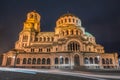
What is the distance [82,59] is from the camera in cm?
3944

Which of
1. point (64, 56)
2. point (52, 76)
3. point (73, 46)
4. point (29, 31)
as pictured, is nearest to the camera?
point (52, 76)

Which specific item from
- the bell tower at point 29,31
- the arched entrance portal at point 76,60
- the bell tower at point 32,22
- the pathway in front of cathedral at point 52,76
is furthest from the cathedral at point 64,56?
the pathway in front of cathedral at point 52,76

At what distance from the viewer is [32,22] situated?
195 ft

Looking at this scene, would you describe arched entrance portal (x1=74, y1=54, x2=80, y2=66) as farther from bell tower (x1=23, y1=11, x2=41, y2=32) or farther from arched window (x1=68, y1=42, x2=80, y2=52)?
bell tower (x1=23, y1=11, x2=41, y2=32)

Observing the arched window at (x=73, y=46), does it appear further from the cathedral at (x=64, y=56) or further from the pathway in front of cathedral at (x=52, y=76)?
the pathway in front of cathedral at (x=52, y=76)

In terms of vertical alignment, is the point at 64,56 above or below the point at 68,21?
below

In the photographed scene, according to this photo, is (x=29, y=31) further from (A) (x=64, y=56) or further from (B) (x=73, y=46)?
(B) (x=73, y=46)

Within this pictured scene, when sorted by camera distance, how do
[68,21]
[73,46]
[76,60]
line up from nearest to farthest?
[76,60]
[73,46]
[68,21]

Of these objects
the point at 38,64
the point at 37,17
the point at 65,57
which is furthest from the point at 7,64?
the point at 37,17

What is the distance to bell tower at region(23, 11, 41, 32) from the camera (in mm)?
56944

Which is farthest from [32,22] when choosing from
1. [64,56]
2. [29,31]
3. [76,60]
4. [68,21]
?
[76,60]

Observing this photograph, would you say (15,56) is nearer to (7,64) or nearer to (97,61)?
(7,64)

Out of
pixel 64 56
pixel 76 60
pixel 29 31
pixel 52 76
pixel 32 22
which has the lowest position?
pixel 52 76

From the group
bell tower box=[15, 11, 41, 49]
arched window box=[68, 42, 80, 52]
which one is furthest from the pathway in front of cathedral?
bell tower box=[15, 11, 41, 49]
